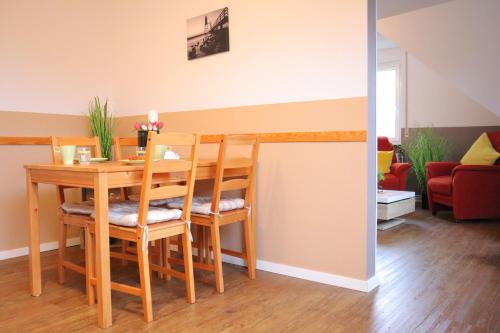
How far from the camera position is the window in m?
6.76

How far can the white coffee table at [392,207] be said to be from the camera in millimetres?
4391

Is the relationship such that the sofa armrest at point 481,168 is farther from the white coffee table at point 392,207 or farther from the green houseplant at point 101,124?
the green houseplant at point 101,124

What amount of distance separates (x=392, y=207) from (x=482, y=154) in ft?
5.37

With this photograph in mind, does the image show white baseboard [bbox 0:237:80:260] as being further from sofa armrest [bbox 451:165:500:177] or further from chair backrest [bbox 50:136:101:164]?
sofa armrest [bbox 451:165:500:177]

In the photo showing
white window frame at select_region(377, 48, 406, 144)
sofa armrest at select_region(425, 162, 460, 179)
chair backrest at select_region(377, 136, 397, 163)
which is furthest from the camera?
white window frame at select_region(377, 48, 406, 144)

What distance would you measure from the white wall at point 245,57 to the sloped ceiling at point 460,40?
2.51m

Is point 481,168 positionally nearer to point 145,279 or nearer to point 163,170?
point 163,170

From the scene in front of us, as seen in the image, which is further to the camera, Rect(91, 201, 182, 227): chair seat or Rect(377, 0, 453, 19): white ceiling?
Rect(377, 0, 453, 19): white ceiling

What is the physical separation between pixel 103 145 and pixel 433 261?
302 cm

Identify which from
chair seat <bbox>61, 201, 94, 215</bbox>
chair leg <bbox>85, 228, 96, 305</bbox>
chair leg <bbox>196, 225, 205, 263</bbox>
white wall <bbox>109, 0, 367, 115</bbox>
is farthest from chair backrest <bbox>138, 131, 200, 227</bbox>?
white wall <bbox>109, 0, 367, 115</bbox>

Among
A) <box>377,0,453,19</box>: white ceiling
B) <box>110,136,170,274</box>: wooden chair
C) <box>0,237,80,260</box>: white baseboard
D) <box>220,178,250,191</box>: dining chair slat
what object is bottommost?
<box>0,237,80,260</box>: white baseboard

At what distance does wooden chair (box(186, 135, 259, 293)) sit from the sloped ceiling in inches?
119

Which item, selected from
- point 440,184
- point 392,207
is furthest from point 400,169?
point 392,207

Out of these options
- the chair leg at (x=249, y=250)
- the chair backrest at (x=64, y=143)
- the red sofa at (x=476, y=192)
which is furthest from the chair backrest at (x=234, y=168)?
the red sofa at (x=476, y=192)
